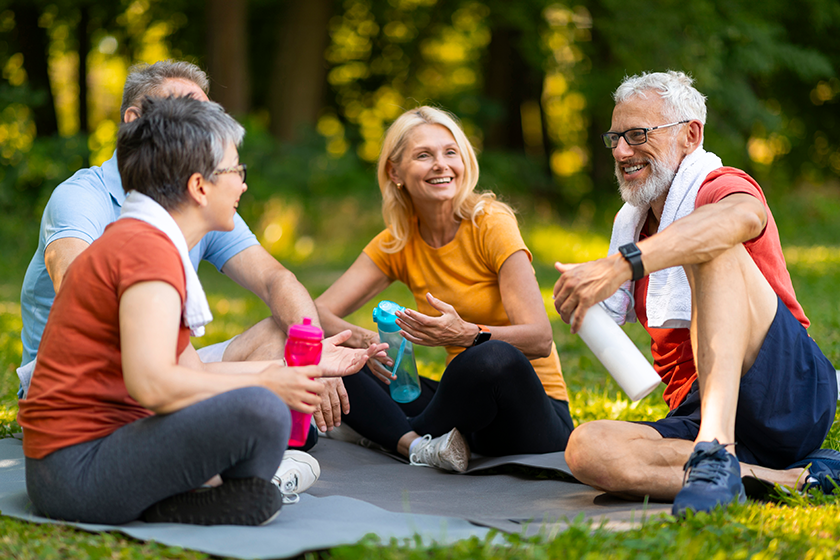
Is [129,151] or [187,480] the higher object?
[129,151]

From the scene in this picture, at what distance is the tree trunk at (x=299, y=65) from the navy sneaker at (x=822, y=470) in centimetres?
1183

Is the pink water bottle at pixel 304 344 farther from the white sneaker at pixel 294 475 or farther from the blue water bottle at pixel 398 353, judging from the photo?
the blue water bottle at pixel 398 353

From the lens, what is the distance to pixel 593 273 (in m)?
2.66

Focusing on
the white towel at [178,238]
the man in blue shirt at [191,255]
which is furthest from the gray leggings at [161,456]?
the man in blue shirt at [191,255]

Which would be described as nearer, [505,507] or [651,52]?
[505,507]

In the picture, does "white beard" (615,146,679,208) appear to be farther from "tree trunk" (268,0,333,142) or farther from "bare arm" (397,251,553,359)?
"tree trunk" (268,0,333,142)

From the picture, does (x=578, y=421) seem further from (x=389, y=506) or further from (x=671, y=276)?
(x=389, y=506)

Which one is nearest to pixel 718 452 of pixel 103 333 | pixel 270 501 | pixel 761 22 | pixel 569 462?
pixel 569 462

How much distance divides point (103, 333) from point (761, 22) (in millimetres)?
13501

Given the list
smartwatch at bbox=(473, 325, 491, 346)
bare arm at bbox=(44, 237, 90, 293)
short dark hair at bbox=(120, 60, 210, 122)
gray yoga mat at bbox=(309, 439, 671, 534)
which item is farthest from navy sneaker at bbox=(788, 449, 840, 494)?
short dark hair at bbox=(120, 60, 210, 122)

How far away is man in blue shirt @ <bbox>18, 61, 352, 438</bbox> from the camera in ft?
10.7

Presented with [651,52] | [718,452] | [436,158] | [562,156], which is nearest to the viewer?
[718,452]

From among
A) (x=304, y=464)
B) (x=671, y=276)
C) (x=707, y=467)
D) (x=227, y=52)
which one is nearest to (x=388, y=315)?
(x=304, y=464)

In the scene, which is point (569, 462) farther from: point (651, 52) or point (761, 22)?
point (761, 22)
